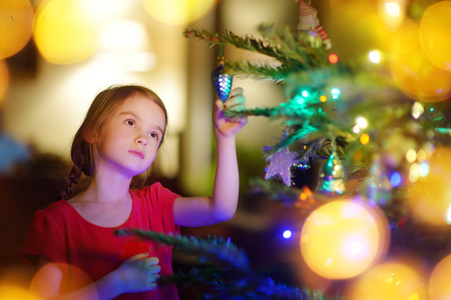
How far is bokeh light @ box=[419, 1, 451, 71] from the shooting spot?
538 mm

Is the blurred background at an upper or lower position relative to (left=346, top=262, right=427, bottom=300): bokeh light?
upper

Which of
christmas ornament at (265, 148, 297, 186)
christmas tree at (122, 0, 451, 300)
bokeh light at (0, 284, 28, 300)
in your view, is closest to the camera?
christmas tree at (122, 0, 451, 300)

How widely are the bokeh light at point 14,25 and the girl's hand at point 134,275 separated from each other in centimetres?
69

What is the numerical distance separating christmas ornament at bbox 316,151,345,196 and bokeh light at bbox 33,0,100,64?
83 centimetres

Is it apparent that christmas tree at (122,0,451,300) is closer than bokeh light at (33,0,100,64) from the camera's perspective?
Yes

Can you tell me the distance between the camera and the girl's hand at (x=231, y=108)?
2.70ft

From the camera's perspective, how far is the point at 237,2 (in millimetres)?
1203

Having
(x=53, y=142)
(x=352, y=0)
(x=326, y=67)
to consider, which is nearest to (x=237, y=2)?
(x=352, y=0)

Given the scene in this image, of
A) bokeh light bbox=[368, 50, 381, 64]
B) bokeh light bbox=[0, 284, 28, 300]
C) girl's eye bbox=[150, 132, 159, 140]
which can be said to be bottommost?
bokeh light bbox=[0, 284, 28, 300]

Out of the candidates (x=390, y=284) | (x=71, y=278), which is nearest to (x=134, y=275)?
(x=71, y=278)

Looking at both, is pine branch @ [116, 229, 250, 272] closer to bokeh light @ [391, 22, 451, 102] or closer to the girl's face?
bokeh light @ [391, 22, 451, 102]

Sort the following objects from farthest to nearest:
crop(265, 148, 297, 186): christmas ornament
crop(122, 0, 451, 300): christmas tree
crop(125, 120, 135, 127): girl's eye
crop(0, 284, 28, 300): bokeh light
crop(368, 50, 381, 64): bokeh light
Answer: crop(0, 284, 28, 300): bokeh light < crop(125, 120, 135, 127): girl's eye < crop(265, 148, 297, 186): christmas ornament < crop(368, 50, 381, 64): bokeh light < crop(122, 0, 451, 300): christmas tree

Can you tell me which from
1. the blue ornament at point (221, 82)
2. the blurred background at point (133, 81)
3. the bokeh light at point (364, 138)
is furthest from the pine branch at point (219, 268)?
the blurred background at point (133, 81)

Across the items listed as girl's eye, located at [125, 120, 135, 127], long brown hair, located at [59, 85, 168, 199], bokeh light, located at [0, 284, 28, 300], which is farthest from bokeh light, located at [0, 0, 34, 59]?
bokeh light, located at [0, 284, 28, 300]
